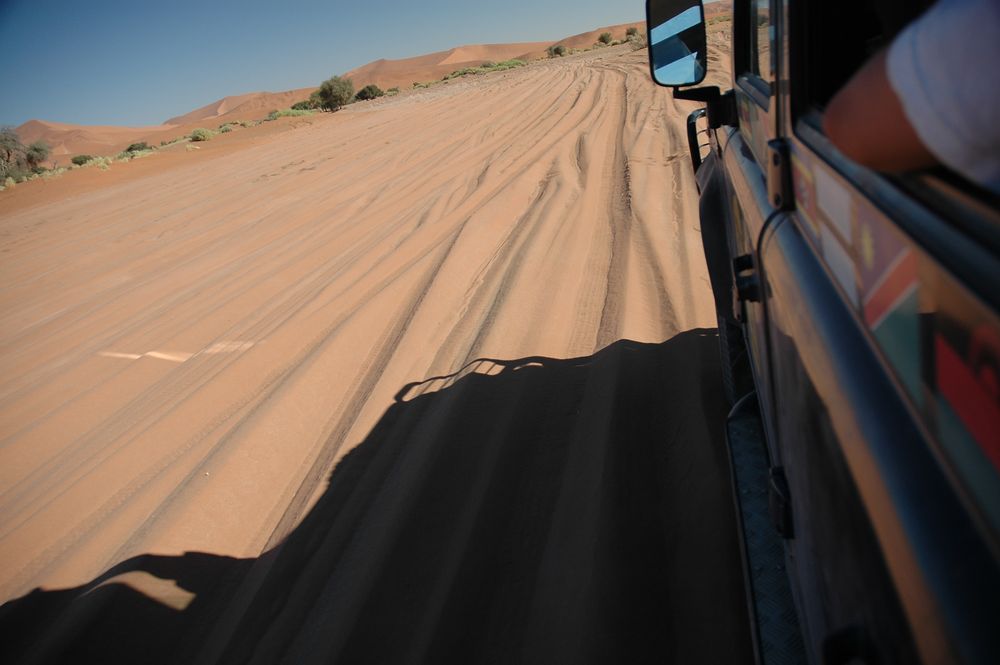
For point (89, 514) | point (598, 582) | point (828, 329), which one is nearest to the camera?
point (828, 329)

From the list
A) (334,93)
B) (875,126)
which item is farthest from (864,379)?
(334,93)

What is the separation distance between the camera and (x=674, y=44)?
230cm

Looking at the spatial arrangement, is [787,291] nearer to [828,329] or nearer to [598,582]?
[828,329]

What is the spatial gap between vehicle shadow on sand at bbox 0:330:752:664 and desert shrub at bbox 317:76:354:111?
35063 mm

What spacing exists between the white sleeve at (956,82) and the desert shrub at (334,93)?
37.2 metres

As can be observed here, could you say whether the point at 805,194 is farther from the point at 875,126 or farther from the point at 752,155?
the point at 752,155

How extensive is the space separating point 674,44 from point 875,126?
1866 mm

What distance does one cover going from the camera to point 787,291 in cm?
112

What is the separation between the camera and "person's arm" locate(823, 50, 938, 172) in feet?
2.01

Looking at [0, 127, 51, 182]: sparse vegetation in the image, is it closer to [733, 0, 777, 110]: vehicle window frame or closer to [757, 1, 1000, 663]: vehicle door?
[733, 0, 777, 110]: vehicle window frame

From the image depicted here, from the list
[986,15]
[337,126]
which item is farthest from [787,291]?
[337,126]

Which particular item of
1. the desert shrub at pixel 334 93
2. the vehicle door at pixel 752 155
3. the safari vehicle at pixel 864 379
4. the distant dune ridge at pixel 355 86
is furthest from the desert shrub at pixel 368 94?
the safari vehicle at pixel 864 379

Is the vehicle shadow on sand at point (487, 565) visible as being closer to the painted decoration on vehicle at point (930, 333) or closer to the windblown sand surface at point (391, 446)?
the windblown sand surface at point (391, 446)

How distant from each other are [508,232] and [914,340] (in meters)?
5.57
